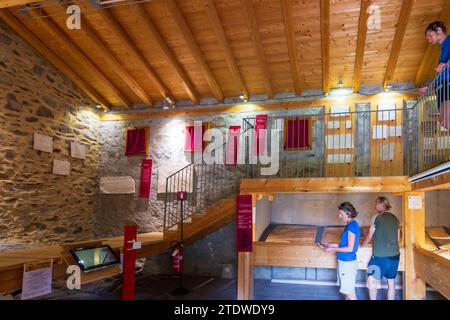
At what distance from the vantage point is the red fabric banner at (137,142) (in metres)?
8.79

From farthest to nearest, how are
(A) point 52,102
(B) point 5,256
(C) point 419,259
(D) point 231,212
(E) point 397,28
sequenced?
(A) point 52,102, (D) point 231,212, (E) point 397,28, (C) point 419,259, (B) point 5,256

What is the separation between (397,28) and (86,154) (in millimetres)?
6907

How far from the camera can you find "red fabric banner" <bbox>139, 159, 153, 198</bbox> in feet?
28.4

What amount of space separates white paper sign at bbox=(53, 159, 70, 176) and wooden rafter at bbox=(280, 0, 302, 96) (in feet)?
16.8

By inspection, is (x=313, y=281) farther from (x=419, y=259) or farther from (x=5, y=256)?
(x=5, y=256)

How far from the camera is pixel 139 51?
284 inches

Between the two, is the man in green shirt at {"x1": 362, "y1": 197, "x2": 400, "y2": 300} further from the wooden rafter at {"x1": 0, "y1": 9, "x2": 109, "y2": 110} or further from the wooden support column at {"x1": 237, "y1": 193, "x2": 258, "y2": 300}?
the wooden rafter at {"x1": 0, "y1": 9, "x2": 109, "y2": 110}

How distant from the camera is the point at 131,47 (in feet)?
22.8

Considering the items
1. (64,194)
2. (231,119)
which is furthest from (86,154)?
(231,119)

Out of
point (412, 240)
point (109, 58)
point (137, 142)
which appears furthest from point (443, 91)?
point (137, 142)

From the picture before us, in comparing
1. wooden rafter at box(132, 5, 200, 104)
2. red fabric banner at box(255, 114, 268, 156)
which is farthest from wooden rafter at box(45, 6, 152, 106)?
red fabric banner at box(255, 114, 268, 156)

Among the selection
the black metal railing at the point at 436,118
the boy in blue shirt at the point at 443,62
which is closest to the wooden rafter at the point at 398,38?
the black metal railing at the point at 436,118

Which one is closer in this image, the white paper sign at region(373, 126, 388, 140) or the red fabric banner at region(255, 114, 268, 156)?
the white paper sign at region(373, 126, 388, 140)

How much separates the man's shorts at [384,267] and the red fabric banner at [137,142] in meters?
5.61
